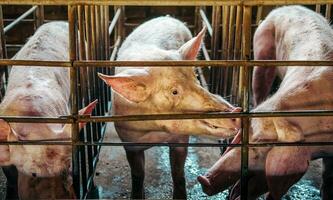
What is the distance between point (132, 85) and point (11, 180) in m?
1.40

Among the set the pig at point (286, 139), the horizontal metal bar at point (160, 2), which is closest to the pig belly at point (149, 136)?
the pig at point (286, 139)

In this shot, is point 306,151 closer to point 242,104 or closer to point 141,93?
point 242,104

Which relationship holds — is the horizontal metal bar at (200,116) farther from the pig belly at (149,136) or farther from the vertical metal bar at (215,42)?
the vertical metal bar at (215,42)

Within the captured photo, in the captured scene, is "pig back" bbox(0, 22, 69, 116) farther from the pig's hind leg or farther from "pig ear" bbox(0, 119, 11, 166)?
the pig's hind leg

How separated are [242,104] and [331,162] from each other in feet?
4.71

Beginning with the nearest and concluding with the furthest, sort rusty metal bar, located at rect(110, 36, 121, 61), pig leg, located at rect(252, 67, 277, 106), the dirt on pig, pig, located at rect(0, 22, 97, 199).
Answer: pig, located at rect(0, 22, 97, 199), the dirt on pig, rusty metal bar, located at rect(110, 36, 121, 61), pig leg, located at rect(252, 67, 277, 106)

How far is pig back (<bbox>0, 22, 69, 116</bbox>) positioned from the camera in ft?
13.2

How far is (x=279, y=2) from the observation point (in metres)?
3.21

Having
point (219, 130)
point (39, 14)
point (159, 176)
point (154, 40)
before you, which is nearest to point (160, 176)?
point (159, 176)

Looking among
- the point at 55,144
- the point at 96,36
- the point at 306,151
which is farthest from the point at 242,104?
the point at 96,36

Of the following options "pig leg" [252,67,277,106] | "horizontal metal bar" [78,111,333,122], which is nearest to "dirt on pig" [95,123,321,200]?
"pig leg" [252,67,277,106]

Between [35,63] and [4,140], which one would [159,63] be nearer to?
[35,63]

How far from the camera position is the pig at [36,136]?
3.62 meters

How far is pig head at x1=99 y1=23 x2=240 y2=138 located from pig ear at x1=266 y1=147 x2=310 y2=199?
370mm
